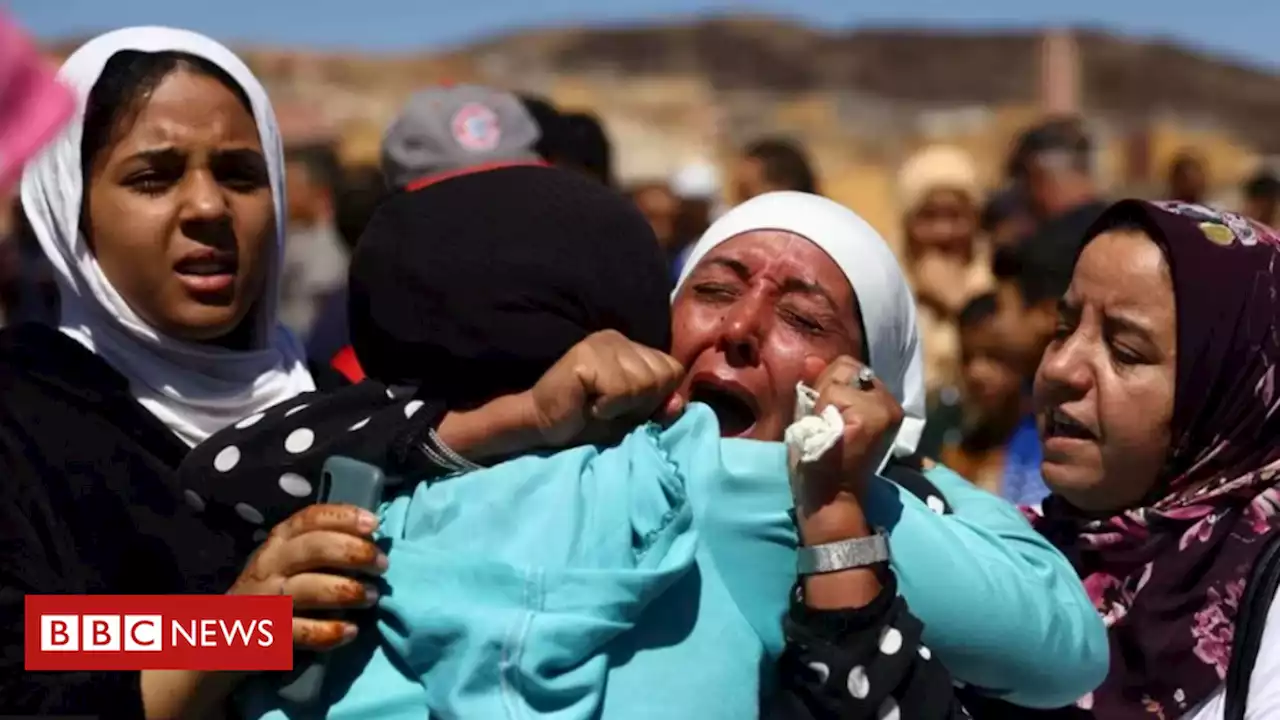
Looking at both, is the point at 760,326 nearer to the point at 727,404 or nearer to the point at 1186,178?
the point at 727,404

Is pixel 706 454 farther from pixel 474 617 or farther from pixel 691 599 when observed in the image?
pixel 474 617

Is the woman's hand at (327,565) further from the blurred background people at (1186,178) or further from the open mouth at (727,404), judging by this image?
the blurred background people at (1186,178)

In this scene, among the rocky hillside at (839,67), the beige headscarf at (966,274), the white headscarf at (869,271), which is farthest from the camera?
the rocky hillside at (839,67)

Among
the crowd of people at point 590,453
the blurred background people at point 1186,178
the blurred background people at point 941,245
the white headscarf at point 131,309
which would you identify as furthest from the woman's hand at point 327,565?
the blurred background people at point 1186,178

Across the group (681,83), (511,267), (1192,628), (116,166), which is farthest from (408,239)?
(681,83)

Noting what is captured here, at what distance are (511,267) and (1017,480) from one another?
7.81 feet

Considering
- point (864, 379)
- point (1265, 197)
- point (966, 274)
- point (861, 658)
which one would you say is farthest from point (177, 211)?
point (1265, 197)

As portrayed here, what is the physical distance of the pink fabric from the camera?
56.0 inches

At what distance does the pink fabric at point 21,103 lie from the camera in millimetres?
1422

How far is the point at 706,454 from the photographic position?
1938 mm

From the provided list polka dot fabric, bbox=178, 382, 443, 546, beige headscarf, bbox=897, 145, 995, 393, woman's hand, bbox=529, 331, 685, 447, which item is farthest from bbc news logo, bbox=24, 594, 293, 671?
beige headscarf, bbox=897, 145, 995, 393

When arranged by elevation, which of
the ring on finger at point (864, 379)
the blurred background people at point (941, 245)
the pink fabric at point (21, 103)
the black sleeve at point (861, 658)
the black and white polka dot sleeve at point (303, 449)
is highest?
the pink fabric at point (21, 103)

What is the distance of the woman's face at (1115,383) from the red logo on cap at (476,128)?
5.76 ft

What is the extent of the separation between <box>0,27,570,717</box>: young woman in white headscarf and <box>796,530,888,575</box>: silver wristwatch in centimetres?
84
